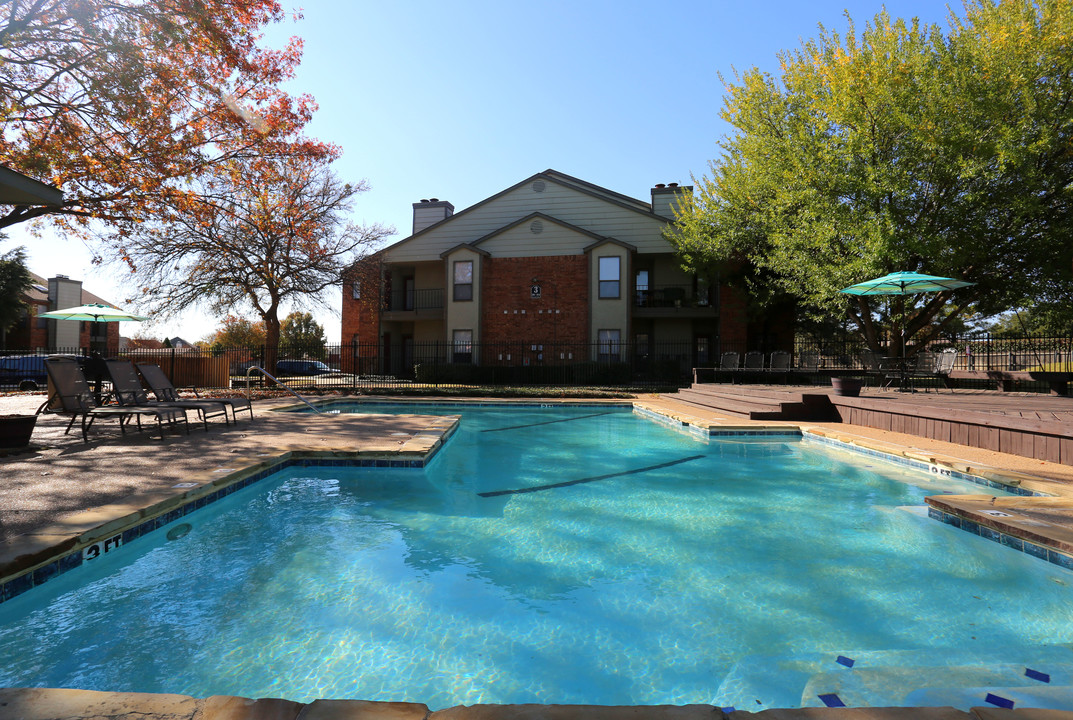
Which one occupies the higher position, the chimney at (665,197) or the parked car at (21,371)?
the chimney at (665,197)

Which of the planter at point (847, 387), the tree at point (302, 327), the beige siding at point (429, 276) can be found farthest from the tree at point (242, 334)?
the planter at point (847, 387)

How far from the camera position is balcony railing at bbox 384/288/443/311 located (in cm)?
2423

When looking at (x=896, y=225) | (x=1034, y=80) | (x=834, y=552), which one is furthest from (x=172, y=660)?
(x=1034, y=80)

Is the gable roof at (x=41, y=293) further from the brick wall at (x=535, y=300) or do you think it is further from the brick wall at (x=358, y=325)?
the brick wall at (x=535, y=300)

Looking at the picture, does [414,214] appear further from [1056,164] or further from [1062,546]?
[1062,546]

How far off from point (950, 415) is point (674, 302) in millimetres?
15023

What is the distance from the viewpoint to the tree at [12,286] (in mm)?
28453

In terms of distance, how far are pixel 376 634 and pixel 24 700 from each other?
142 centimetres

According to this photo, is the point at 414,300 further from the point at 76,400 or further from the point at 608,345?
the point at 76,400

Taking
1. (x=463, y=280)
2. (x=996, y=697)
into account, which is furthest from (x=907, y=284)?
(x=463, y=280)

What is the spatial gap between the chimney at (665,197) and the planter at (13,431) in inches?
861

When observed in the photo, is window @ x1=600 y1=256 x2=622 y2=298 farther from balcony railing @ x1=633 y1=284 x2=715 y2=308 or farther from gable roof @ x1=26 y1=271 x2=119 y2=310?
gable roof @ x1=26 y1=271 x2=119 y2=310

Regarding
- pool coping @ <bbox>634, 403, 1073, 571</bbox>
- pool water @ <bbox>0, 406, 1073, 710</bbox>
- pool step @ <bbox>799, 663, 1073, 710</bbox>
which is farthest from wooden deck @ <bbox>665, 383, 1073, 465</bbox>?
pool step @ <bbox>799, 663, 1073, 710</bbox>

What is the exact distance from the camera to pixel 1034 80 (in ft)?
39.7
